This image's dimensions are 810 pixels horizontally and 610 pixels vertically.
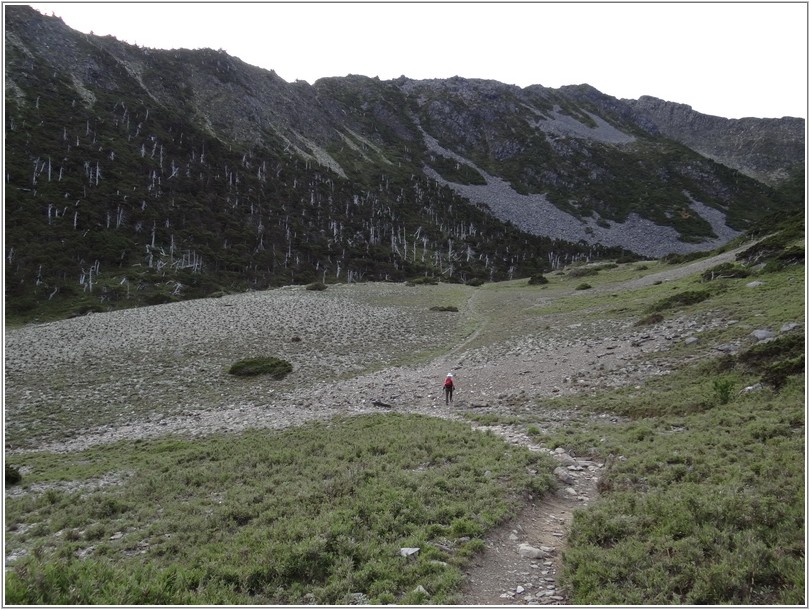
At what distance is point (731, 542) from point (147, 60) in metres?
195

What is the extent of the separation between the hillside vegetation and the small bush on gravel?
1005 millimetres

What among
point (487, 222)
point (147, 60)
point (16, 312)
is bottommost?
point (16, 312)

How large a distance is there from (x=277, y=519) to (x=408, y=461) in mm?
4613

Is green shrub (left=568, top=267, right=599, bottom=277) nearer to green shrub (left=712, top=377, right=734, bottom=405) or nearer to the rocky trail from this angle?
the rocky trail

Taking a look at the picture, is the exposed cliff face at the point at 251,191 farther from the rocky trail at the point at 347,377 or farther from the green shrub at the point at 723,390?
the green shrub at the point at 723,390

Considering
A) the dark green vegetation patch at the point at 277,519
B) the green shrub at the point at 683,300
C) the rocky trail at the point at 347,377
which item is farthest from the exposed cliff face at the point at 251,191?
the green shrub at the point at 683,300

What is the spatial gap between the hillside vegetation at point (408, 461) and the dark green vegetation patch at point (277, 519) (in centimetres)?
6

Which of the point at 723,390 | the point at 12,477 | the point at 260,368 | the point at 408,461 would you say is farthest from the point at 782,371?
the point at 260,368

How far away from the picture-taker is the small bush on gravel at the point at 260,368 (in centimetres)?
3088

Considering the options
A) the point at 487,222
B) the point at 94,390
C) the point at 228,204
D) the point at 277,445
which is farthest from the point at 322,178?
the point at 277,445

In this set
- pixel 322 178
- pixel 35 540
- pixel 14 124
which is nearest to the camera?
pixel 35 540

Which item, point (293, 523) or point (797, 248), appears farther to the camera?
point (797, 248)

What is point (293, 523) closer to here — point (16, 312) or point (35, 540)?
point (35, 540)

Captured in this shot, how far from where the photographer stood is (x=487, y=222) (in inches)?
6245
